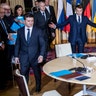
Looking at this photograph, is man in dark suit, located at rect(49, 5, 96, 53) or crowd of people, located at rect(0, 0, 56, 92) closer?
crowd of people, located at rect(0, 0, 56, 92)

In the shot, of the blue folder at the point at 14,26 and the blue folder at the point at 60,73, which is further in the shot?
the blue folder at the point at 14,26

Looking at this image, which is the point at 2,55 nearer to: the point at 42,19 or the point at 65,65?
the point at 42,19

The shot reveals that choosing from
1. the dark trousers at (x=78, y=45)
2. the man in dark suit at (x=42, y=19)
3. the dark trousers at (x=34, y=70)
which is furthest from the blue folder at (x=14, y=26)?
the dark trousers at (x=78, y=45)

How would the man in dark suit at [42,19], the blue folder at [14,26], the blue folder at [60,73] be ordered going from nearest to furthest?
the blue folder at [60,73] < the blue folder at [14,26] < the man in dark suit at [42,19]

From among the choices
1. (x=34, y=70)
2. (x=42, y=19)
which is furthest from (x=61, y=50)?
(x=42, y=19)

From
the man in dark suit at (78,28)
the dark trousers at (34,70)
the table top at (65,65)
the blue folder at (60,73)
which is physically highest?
the man in dark suit at (78,28)

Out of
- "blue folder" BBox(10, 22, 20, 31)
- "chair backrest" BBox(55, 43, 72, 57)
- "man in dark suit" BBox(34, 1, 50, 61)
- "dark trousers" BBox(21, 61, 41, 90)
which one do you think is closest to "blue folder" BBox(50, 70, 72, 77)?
"dark trousers" BBox(21, 61, 41, 90)

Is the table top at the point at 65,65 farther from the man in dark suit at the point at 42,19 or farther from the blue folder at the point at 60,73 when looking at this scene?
the man in dark suit at the point at 42,19

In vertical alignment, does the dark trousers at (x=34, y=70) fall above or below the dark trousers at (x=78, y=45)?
below

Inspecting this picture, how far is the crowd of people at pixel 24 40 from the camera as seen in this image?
160 inches

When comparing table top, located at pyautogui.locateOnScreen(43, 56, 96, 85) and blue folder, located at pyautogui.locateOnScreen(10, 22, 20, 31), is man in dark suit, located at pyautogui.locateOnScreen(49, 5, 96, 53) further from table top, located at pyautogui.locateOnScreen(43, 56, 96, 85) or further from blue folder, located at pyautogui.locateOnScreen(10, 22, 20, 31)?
table top, located at pyautogui.locateOnScreen(43, 56, 96, 85)

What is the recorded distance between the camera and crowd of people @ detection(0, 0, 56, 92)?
4059 millimetres

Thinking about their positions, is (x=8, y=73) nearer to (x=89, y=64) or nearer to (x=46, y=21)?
(x=46, y=21)

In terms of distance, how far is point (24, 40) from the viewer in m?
4.05
